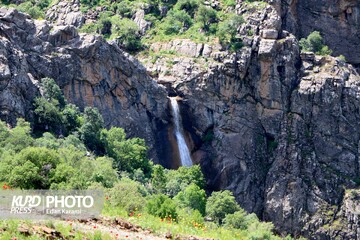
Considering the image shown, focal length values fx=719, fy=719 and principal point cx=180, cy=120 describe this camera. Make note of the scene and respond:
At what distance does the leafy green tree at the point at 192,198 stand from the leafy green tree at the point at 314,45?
34.8 metres

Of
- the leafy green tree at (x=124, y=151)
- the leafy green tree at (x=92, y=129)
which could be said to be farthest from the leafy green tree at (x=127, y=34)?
the leafy green tree at (x=92, y=129)

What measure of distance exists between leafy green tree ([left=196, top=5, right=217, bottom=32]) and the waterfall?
1510 cm

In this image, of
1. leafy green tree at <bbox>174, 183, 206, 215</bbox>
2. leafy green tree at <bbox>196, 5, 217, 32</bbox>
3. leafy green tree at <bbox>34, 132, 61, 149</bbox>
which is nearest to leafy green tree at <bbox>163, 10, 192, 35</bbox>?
leafy green tree at <bbox>196, 5, 217, 32</bbox>

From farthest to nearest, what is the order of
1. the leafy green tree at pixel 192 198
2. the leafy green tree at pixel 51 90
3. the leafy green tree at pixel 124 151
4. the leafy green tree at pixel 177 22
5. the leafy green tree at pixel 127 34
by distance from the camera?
the leafy green tree at pixel 177 22, the leafy green tree at pixel 127 34, the leafy green tree at pixel 124 151, the leafy green tree at pixel 51 90, the leafy green tree at pixel 192 198

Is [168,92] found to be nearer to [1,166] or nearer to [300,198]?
[300,198]

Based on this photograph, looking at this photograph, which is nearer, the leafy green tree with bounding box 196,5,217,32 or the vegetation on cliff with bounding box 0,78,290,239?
the vegetation on cliff with bounding box 0,78,290,239

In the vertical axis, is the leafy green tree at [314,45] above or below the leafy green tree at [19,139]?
above

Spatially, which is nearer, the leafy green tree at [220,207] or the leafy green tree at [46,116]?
the leafy green tree at [46,116]

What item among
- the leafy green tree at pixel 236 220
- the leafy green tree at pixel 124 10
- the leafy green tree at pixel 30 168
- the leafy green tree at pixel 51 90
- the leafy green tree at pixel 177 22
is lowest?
the leafy green tree at pixel 236 220

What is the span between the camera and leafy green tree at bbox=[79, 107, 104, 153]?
71.2 metres

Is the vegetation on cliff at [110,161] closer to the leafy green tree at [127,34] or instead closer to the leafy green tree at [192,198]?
the leafy green tree at [192,198]

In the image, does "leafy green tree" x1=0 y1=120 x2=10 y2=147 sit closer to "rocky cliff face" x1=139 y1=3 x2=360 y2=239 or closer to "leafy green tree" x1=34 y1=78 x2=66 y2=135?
"leafy green tree" x1=34 y1=78 x2=66 y2=135

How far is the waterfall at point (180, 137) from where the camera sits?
268ft

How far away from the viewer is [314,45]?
94.5 m
